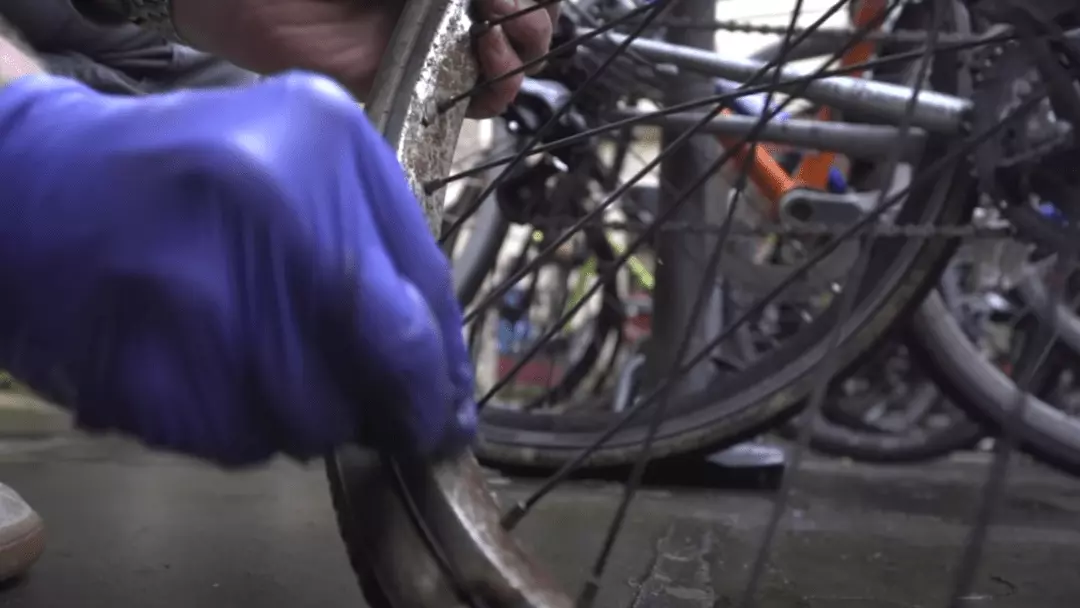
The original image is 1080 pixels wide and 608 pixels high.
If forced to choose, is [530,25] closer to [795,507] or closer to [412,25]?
[412,25]

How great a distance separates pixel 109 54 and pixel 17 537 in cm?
41

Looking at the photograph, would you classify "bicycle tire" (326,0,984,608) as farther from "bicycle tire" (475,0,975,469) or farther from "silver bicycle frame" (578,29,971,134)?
"silver bicycle frame" (578,29,971,134)

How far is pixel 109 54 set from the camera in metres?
0.81

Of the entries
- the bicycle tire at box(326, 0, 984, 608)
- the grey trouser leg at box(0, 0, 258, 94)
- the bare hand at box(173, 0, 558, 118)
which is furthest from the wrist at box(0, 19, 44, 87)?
the bicycle tire at box(326, 0, 984, 608)

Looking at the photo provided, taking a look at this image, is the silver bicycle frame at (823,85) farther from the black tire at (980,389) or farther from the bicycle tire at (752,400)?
the black tire at (980,389)

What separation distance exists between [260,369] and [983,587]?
631mm

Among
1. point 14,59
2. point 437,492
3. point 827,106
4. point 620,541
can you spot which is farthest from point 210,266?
point 827,106

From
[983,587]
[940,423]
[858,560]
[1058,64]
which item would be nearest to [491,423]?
[858,560]

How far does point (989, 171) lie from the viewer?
85 cm

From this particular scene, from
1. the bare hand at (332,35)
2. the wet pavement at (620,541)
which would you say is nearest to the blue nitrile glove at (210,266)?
the bare hand at (332,35)

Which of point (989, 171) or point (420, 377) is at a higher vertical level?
point (420, 377)

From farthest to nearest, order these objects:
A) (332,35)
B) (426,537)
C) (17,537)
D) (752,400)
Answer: (752,400) → (17,537) → (332,35) → (426,537)

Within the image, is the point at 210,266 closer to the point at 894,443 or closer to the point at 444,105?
the point at 444,105

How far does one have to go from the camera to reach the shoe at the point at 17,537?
0.65m
